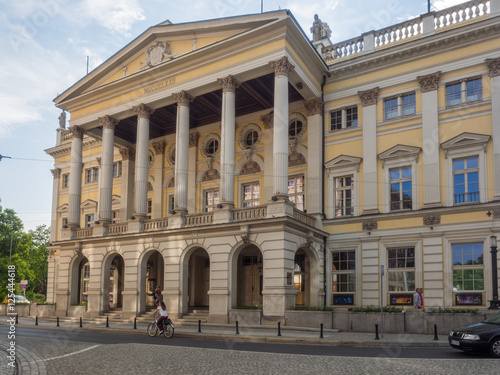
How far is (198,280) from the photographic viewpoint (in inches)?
1438

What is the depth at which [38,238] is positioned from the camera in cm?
9638

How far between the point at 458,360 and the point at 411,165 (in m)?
16.3

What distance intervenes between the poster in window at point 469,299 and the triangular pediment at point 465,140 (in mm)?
7714

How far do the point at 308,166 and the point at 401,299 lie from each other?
9.45 meters

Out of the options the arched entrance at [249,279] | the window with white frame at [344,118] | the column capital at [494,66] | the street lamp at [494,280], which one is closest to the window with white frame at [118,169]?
the arched entrance at [249,279]

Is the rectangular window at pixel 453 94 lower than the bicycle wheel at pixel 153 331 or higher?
higher

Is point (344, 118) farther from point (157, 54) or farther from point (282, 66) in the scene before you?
point (157, 54)

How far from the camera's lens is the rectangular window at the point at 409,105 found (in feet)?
99.2

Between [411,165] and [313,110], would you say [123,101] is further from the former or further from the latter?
[411,165]

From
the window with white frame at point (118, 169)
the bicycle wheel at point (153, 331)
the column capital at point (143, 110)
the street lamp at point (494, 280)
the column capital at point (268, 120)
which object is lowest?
the bicycle wheel at point (153, 331)

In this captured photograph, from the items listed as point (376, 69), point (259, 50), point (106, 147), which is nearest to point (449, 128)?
point (376, 69)

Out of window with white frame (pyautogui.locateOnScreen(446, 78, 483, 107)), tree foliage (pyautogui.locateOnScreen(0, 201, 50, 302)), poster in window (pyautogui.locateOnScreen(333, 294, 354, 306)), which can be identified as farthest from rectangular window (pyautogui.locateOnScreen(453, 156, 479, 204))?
tree foliage (pyautogui.locateOnScreen(0, 201, 50, 302))

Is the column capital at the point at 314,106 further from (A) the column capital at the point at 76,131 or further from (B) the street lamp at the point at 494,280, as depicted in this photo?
(A) the column capital at the point at 76,131

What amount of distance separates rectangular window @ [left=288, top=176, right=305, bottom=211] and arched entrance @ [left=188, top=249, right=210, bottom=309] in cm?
738
